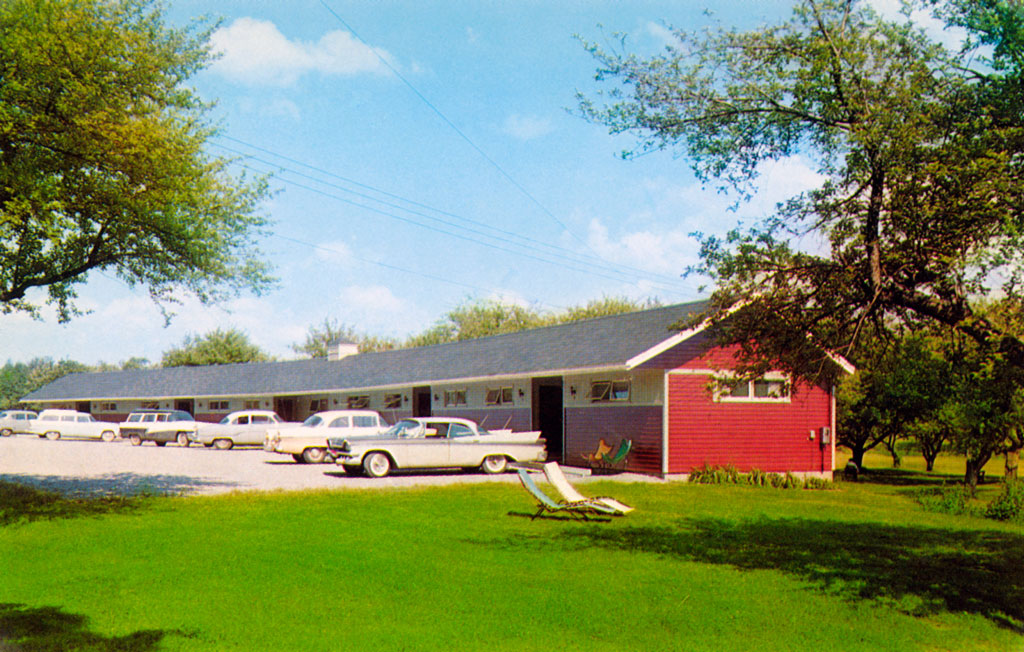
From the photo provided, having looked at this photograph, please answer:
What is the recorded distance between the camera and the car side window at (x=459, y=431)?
23.7m

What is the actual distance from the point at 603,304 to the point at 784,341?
211ft

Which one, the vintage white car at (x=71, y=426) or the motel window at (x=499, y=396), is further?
the vintage white car at (x=71, y=426)

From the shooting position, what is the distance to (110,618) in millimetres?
7059

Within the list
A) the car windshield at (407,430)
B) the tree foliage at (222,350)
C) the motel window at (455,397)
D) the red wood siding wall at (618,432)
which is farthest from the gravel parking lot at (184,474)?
the tree foliage at (222,350)

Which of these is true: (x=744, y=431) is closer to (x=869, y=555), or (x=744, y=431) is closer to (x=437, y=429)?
(x=437, y=429)

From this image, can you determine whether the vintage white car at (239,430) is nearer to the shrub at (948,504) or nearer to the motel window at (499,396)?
the motel window at (499,396)

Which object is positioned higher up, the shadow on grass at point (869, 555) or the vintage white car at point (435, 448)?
the vintage white car at point (435, 448)

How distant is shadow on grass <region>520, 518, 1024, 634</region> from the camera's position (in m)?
8.82

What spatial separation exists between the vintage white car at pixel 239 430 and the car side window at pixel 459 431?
14281 mm

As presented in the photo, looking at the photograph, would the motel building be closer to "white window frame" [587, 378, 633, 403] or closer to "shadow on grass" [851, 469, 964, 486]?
"white window frame" [587, 378, 633, 403]

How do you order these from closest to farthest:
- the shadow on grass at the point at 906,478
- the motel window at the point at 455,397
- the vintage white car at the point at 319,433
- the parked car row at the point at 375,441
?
the parked car row at the point at 375,441 < the vintage white car at the point at 319,433 < the shadow on grass at the point at 906,478 < the motel window at the point at 455,397

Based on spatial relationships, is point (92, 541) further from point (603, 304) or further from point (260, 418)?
point (603, 304)

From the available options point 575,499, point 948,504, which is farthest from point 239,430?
point 948,504

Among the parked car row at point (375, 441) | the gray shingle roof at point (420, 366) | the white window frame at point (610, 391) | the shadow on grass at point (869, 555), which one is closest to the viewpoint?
the shadow on grass at point (869, 555)
